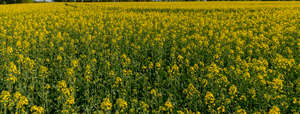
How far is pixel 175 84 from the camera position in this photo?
6.30 m

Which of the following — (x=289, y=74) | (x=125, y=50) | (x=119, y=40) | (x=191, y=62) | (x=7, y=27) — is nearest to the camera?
(x=289, y=74)

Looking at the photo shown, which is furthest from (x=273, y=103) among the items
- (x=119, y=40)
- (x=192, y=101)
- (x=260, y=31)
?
(x=260, y=31)

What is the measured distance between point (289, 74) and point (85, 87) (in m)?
6.24

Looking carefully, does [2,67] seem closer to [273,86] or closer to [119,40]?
[119,40]

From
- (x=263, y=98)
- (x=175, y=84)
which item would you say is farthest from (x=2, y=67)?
(x=263, y=98)

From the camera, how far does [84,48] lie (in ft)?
34.5

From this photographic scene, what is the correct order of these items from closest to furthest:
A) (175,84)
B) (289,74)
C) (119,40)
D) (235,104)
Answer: (235,104) < (175,84) < (289,74) < (119,40)

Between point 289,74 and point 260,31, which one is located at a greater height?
point 260,31

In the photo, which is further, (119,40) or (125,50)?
(119,40)

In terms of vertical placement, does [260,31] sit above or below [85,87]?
above

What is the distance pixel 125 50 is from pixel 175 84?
14.0ft

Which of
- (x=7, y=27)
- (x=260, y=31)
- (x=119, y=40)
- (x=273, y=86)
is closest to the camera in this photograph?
(x=273, y=86)

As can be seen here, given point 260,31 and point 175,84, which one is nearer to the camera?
point 175,84

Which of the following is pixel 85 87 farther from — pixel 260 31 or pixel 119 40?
pixel 260 31
